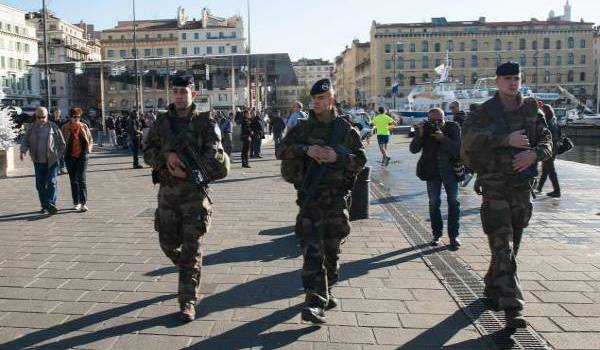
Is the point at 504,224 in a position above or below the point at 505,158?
below

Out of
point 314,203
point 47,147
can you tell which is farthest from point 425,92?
point 314,203

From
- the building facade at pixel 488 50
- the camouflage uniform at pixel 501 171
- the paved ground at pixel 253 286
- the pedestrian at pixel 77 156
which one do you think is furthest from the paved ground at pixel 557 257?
the building facade at pixel 488 50

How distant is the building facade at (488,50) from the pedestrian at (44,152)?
98488 millimetres

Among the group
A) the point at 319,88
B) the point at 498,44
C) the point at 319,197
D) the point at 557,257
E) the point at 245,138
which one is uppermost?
the point at 498,44

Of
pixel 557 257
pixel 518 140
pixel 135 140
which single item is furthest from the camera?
pixel 135 140

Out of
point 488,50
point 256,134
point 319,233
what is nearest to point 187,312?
point 319,233

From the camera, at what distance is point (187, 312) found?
448 centimetres

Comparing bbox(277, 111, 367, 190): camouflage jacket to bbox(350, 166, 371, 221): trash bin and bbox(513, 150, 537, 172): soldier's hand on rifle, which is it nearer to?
bbox(513, 150, 537, 172): soldier's hand on rifle

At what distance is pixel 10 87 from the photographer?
78.6m

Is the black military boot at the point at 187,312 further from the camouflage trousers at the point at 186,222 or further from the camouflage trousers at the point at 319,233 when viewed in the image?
the camouflage trousers at the point at 319,233

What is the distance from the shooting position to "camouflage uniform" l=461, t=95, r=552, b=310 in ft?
14.2

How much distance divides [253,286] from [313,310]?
1.22 m

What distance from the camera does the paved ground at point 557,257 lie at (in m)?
4.37

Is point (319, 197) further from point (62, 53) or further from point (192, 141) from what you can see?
point (62, 53)
